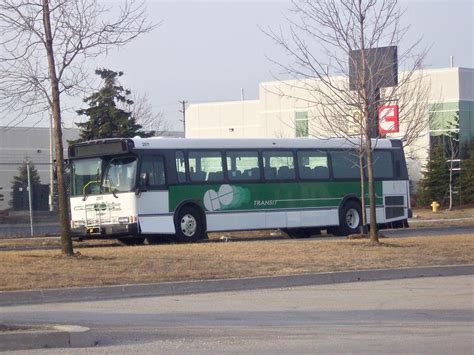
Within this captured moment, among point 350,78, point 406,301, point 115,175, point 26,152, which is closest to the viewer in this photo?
point 406,301

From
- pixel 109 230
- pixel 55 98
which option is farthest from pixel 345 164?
pixel 55 98

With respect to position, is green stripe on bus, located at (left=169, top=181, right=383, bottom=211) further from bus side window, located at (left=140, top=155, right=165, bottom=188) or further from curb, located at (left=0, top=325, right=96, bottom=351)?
curb, located at (left=0, top=325, right=96, bottom=351)

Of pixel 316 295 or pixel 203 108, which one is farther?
pixel 203 108

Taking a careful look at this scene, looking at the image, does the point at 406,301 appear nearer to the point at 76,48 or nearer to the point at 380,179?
the point at 76,48

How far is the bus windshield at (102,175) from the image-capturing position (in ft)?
83.8

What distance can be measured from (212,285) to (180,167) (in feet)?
36.4

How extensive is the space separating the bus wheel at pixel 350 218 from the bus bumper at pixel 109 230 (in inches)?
295

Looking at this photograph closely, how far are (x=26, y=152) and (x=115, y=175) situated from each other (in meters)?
46.2

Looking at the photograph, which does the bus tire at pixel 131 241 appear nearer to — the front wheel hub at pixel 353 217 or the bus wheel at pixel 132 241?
the bus wheel at pixel 132 241

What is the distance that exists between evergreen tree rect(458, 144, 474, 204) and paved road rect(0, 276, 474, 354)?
143 feet

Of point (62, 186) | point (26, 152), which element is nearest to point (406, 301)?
point (62, 186)

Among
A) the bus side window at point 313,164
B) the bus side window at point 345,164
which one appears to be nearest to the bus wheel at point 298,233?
the bus side window at point 313,164

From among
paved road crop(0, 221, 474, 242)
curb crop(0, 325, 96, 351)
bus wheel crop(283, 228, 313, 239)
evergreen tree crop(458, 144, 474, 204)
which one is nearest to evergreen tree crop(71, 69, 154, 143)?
paved road crop(0, 221, 474, 242)

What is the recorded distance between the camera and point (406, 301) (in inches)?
560
